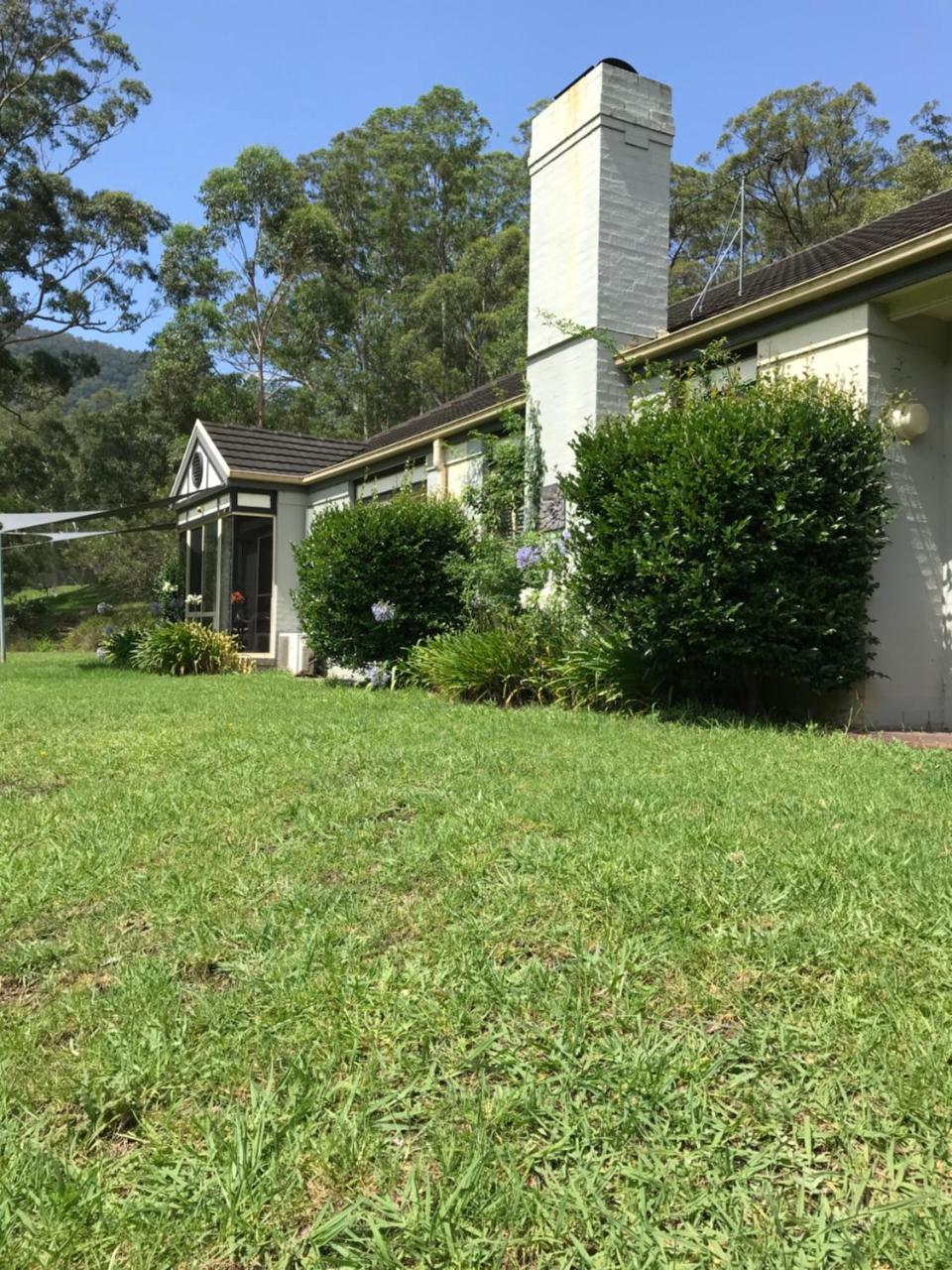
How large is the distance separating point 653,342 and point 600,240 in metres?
1.49

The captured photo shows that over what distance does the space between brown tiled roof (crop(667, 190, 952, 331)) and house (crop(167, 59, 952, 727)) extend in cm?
6

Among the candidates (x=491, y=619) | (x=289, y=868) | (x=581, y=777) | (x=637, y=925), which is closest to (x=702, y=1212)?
(x=637, y=925)

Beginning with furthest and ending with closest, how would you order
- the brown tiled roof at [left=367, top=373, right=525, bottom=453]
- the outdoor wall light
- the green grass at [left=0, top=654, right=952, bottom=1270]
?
the brown tiled roof at [left=367, top=373, right=525, bottom=453], the outdoor wall light, the green grass at [left=0, top=654, right=952, bottom=1270]

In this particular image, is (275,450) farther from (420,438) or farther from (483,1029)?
(483,1029)

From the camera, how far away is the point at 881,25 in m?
13.9

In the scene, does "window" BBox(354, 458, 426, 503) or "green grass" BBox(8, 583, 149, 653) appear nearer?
"window" BBox(354, 458, 426, 503)

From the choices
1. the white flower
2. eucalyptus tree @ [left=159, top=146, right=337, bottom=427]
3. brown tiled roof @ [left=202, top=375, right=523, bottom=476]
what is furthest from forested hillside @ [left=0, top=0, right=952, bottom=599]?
the white flower

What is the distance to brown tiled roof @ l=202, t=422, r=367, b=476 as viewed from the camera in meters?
16.5

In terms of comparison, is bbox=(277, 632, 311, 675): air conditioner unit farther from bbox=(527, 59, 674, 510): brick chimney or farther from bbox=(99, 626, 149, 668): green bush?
bbox=(527, 59, 674, 510): brick chimney

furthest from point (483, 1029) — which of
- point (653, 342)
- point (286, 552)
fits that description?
point (286, 552)

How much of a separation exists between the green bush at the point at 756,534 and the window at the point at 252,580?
11.1 m

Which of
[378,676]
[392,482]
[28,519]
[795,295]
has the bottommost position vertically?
[378,676]

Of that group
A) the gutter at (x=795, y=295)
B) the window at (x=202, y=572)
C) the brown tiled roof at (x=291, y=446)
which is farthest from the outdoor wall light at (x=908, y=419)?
the window at (x=202, y=572)

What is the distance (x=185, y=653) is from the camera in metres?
13.4
